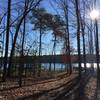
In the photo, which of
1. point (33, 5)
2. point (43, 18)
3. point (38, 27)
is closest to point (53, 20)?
point (38, 27)

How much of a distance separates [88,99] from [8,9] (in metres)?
11.0

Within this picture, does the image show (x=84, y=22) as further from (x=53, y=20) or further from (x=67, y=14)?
(x=53, y=20)

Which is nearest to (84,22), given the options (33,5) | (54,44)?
(33,5)

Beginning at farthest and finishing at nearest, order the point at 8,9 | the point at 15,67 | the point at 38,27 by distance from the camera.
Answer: the point at 38,27
the point at 15,67
the point at 8,9

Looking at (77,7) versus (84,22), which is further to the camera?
(84,22)

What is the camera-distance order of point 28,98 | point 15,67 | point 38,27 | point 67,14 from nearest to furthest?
point 28,98 < point 15,67 < point 67,14 < point 38,27

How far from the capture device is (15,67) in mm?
30094

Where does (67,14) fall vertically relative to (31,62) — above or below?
above

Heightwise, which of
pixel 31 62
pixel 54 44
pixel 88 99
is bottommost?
pixel 88 99

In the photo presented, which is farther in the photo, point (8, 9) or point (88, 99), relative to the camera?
point (8, 9)

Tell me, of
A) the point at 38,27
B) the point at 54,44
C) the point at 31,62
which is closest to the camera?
the point at 31,62

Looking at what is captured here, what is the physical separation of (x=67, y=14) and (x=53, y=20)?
19.2 feet

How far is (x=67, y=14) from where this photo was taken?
1401 inches

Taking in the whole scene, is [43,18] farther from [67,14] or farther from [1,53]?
[1,53]
